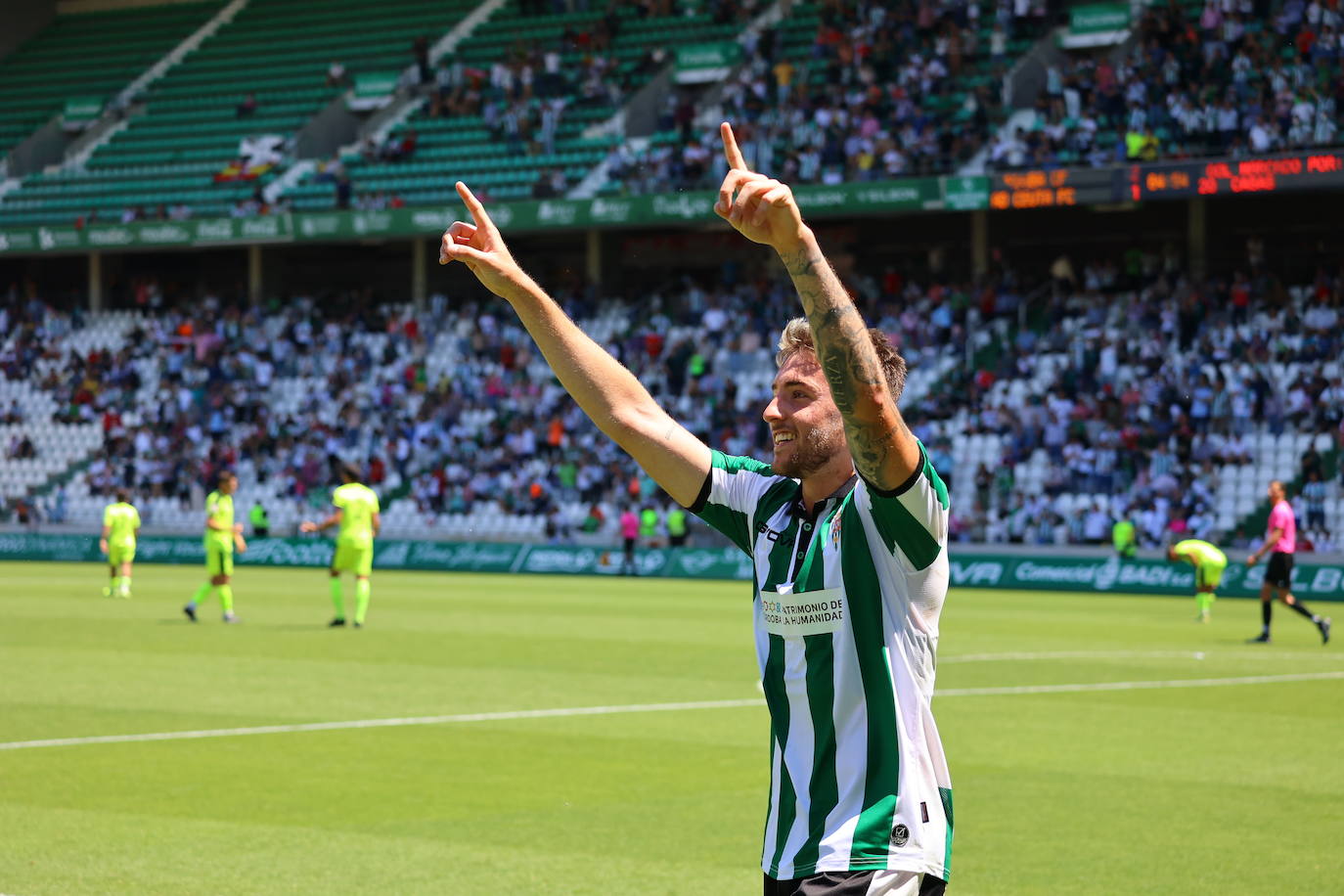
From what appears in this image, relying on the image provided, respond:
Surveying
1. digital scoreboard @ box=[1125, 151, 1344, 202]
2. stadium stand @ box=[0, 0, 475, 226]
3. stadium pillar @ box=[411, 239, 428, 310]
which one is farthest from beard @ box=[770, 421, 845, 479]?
stadium stand @ box=[0, 0, 475, 226]

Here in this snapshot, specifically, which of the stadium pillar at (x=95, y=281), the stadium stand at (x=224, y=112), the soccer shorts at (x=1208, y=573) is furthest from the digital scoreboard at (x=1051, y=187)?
the stadium pillar at (x=95, y=281)

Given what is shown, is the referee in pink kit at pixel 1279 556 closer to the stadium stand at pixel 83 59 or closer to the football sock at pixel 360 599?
the football sock at pixel 360 599

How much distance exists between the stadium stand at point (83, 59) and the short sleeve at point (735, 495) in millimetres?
56335

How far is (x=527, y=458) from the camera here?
43.9 meters

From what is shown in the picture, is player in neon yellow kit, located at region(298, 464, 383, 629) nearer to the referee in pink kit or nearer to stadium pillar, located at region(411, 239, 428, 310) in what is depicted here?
the referee in pink kit

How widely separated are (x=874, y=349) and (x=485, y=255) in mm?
1131

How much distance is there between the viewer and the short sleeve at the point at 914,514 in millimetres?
4059

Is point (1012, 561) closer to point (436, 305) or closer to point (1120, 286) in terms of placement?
point (1120, 286)

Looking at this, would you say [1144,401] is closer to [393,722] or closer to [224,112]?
[393,722]

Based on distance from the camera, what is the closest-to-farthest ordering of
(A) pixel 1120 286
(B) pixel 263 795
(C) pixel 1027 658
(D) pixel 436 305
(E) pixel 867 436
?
1. (E) pixel 867 436
2. (B) pixel 263 795
3. (C) pixel 1027 658
4. (A) pixel 1120 286
5. (D) pixel 436 305

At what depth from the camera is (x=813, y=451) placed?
4418mm

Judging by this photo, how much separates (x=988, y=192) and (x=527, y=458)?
1265 cm

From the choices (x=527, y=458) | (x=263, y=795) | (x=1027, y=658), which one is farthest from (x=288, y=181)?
(x=263, y=795)

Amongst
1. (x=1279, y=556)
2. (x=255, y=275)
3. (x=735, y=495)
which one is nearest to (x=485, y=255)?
(x=735, y=495)
